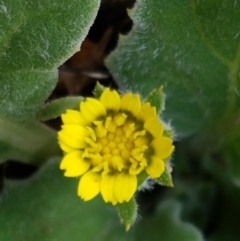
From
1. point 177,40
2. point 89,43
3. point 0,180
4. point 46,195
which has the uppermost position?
point 177,40

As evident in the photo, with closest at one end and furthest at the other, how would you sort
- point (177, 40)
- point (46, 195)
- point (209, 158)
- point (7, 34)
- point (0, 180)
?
point (7, 34), point (177, 40), point (46, 195), point (0, 180), point (209, 158)

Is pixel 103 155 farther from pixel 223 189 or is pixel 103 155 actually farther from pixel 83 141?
pixel 223 189

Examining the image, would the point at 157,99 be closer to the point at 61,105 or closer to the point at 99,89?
the point at 99,89

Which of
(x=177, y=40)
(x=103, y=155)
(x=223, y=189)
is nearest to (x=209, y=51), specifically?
(x=177, y=40)

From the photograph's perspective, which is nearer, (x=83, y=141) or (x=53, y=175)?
(x=83, y=141)

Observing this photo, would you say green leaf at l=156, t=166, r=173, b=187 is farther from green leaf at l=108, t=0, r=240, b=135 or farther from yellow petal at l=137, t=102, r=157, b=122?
green leaf at l=108, t=0, r=240, b=135
